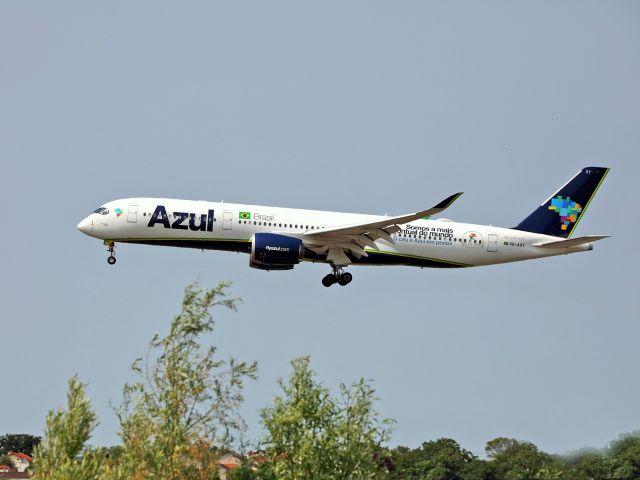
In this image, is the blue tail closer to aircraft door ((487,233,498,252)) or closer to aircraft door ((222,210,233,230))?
aircraft door ((487,233,498,252))

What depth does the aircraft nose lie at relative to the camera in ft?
213

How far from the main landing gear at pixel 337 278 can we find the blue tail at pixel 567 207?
37.3 ft

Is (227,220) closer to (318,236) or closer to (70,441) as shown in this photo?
(318,236)

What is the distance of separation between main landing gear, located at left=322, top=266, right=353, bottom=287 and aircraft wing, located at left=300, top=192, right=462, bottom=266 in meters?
0.90

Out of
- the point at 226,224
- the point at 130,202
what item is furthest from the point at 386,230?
the point at 130,202

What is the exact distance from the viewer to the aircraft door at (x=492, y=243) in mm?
69188

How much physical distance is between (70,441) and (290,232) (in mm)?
23222

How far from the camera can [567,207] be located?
73.8 meters

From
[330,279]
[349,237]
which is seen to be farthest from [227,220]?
[330,279]

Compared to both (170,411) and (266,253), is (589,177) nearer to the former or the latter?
(266,253)

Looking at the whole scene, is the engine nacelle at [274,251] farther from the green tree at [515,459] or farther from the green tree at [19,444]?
the green tree at [19,444]

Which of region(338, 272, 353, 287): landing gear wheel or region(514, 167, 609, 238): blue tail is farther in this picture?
region(514, 167, 609, 238): blue tail

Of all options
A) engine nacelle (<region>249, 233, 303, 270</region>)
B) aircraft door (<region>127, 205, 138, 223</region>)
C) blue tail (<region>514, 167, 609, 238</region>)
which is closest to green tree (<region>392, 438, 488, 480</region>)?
blue tail (<region>514, 167, 609, 238</region>)

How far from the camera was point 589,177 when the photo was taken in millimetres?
75688
